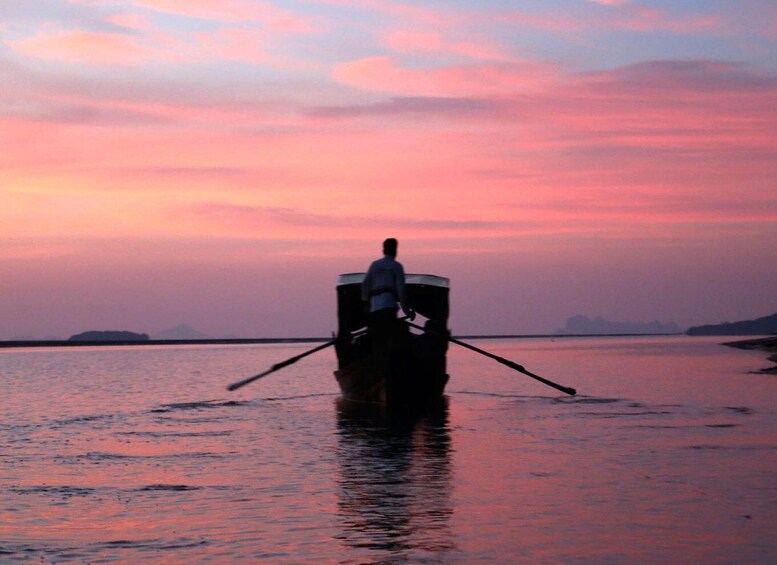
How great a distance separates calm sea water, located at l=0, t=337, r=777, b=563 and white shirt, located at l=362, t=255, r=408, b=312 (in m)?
2.80

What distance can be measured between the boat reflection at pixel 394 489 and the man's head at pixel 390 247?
387 cm

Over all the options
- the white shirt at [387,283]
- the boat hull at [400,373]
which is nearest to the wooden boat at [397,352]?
the boat hull at [400,373]

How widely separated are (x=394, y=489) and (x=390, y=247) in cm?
1000

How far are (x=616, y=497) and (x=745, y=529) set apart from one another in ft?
8.00

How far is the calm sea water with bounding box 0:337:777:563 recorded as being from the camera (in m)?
10.7

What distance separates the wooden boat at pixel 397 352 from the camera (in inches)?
1007

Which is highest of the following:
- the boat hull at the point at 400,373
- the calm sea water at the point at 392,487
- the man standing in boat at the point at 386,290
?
the man standing in boat at the point at 386,290

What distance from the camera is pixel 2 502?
1374 cm

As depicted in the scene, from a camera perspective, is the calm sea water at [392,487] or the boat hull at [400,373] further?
the boat hull at [400,373]

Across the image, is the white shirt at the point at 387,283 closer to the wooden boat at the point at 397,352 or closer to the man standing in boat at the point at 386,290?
the man standing in boat at the point at 386,290

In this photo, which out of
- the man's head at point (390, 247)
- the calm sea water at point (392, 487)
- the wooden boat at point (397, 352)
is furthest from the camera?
the wooden boat at point (397, 352)

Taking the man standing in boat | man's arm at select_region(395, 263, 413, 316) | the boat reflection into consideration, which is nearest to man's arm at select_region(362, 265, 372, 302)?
the man standing in boat

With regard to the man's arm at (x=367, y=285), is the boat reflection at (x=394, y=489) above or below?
below

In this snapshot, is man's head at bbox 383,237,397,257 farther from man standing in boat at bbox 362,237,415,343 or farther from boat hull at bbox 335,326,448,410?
boat hull at bbox 335,326,448,410
